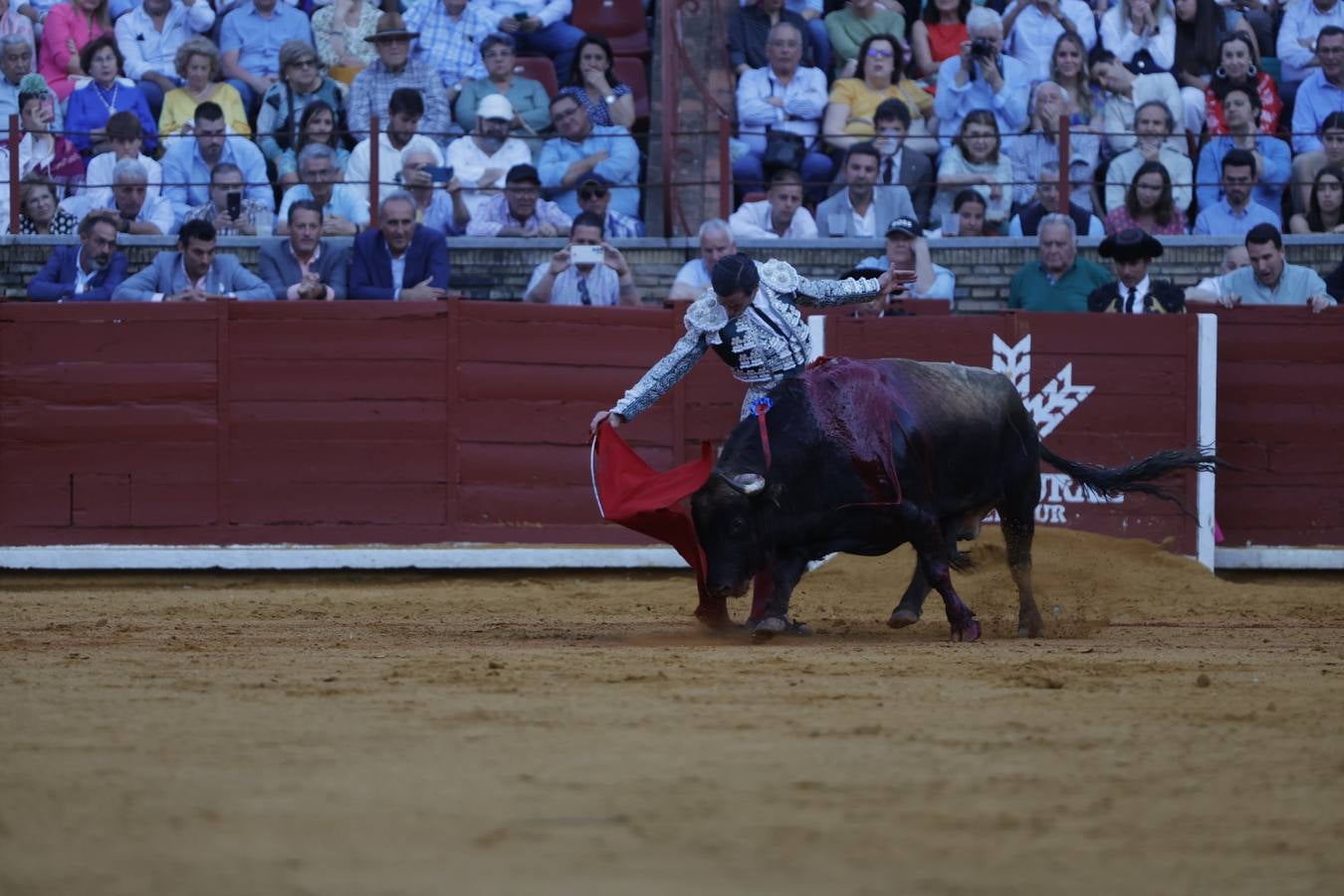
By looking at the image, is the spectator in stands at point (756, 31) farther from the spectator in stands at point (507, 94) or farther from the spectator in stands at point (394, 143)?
the spectator in stands at point (394, 143)

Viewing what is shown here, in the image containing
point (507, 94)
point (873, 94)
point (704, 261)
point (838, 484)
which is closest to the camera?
point (838, 484)

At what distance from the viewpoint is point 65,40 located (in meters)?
11.8

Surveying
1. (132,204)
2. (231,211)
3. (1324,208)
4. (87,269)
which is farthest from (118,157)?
(1324,208)

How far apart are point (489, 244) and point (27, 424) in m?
2.76

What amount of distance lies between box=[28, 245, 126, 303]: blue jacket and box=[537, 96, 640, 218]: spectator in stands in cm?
249

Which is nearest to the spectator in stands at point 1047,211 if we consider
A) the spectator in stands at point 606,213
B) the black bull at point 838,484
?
the spectator in stands at point 606,213

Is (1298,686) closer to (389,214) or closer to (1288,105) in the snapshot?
(389,214)

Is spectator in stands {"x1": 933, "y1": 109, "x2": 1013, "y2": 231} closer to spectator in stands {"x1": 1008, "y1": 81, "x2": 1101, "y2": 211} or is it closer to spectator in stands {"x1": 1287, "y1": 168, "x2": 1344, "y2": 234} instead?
spectator in stands {"x1": 1008, "y1": 81, "x2": 1101, "y2": 211}

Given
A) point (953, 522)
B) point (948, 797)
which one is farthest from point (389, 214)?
point (948, 797)

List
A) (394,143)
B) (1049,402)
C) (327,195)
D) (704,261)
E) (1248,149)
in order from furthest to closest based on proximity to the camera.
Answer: (1248,149)
(394,143)
(327,195)
(704,261)
(1049,402)

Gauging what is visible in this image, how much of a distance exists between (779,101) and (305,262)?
309 centimetres

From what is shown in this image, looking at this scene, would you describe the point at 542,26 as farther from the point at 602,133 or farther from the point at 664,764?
the point at 664,764

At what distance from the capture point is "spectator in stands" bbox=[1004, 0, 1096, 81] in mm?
11781

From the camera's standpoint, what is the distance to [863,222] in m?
11.0
